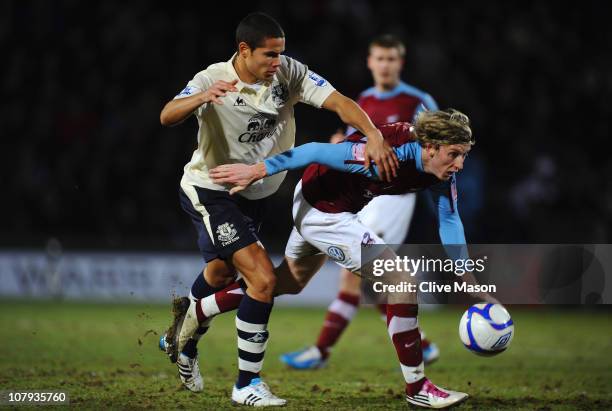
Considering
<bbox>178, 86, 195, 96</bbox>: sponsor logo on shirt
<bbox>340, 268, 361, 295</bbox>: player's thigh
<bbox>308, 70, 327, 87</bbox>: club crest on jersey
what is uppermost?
<bbox>308, 70, 327, 87</bbox>: club crest on jersey

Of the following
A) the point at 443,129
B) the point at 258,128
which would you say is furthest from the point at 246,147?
the point at 443,129

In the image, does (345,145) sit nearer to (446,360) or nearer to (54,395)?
(54,395)

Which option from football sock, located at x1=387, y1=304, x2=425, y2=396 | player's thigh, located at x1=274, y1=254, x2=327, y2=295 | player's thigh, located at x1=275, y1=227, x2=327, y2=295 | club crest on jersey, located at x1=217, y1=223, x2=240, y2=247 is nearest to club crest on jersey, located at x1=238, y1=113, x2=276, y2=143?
club crest on jersey, located at x1=217, y1=223, x2=240, y2=247

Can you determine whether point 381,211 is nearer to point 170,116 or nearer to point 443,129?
point 443,129

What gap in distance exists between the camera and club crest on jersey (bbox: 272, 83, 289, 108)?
590 centimetres

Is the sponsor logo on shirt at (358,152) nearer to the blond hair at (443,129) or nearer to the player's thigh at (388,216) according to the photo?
the blond hair at (443,129)

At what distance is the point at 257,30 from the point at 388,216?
110 inches

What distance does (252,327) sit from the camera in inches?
224

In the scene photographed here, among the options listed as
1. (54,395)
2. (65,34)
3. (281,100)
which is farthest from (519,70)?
(54,395)

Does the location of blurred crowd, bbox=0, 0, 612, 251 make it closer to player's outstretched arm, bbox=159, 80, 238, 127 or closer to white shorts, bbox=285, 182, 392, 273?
white shorts, bbox=285, 182, 392, 273

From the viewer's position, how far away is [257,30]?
5613 millimetres

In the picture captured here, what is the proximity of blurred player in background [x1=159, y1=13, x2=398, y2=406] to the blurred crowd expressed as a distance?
6.57 m

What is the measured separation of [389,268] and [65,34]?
36.6ft

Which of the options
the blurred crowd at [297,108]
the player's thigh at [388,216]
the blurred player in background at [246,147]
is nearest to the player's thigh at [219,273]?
the blurred player in background at [246,147]
